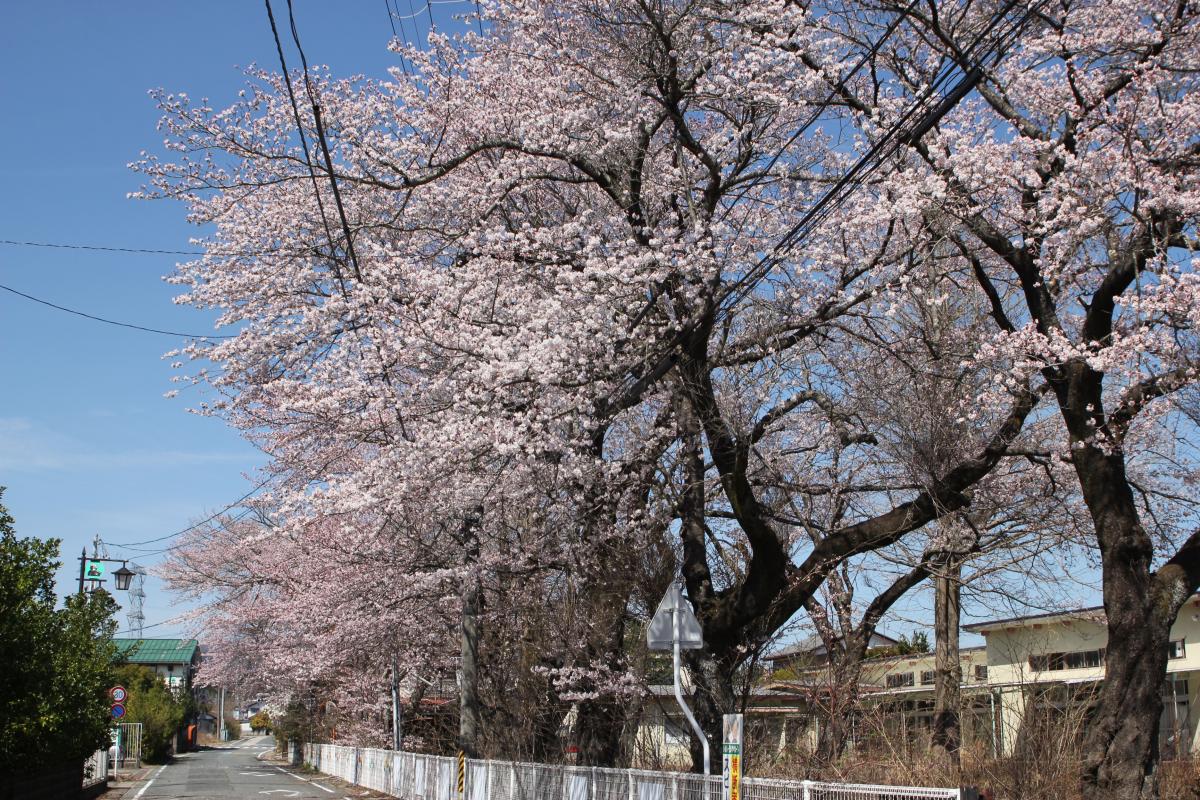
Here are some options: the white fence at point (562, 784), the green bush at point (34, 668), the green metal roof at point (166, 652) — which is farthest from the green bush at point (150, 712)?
the green metal roof at point (166, 652)

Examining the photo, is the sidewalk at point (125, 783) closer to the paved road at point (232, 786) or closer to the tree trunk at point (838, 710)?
the paved road at point (232, 786)

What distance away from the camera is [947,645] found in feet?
65.2

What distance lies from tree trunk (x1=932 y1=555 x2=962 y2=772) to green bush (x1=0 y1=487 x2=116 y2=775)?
1230 centimetres

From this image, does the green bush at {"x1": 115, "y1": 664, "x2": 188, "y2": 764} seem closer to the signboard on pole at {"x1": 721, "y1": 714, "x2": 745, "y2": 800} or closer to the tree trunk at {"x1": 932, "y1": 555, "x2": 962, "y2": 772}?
the tree trunk at {"x1": 932, "y1": 555, "x2": 962, "y2": 772}

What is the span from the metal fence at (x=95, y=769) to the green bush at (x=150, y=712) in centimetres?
1589

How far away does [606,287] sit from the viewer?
12711 mm

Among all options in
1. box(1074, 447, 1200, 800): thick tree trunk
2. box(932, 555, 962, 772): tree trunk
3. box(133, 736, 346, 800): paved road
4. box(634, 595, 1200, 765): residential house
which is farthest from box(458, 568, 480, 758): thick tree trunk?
box(133, 736, 346, 800): paved road

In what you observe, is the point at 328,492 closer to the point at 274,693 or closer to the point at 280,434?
the point at 280,434

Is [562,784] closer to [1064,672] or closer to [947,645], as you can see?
[947,645]

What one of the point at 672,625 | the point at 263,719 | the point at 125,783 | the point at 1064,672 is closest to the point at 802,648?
the point at 672,625

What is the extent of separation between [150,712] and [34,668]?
4164cm

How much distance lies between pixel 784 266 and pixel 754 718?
18.5 ft

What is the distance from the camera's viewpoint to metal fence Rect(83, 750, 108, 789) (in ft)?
87.8

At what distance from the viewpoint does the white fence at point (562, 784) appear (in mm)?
9130
